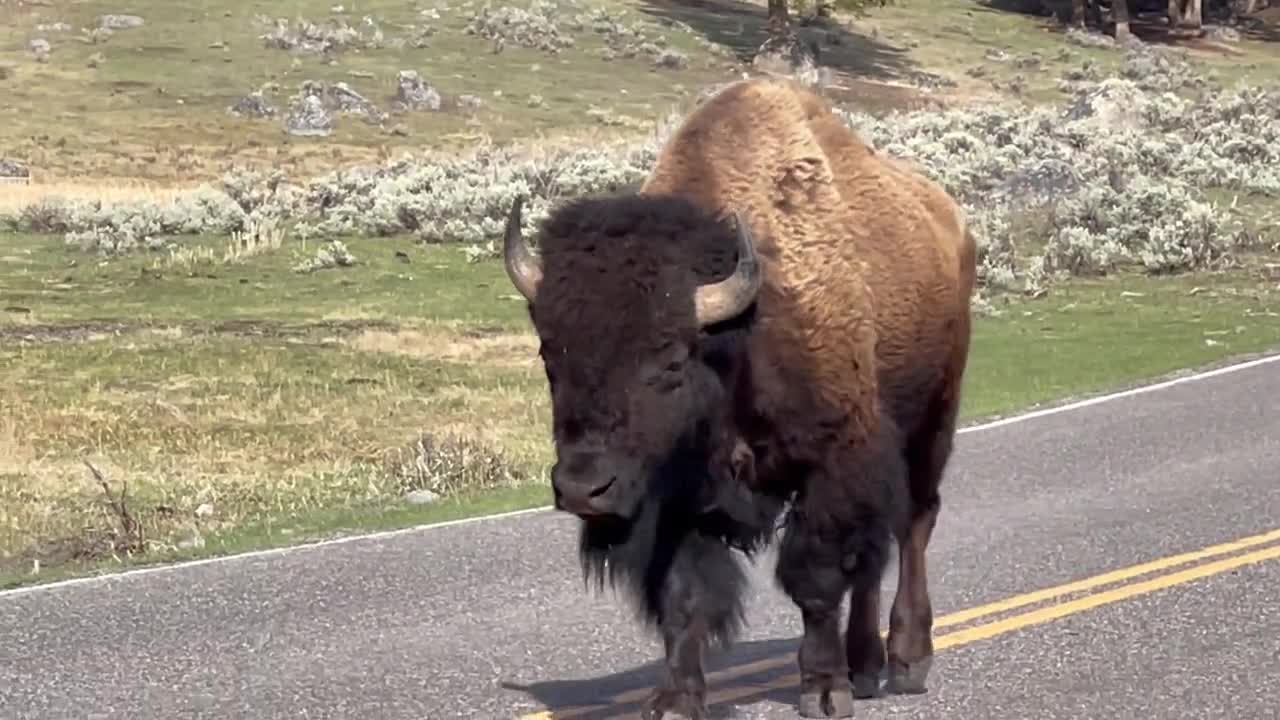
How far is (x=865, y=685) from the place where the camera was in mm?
8312

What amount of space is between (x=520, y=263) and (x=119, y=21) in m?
58.1

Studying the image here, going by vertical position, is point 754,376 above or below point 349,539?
above

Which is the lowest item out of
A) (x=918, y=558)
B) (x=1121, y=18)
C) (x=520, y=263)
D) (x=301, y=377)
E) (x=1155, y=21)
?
A: (x=1155, y=21)

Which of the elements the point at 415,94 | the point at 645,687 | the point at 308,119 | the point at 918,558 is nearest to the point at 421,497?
the point at 918,558

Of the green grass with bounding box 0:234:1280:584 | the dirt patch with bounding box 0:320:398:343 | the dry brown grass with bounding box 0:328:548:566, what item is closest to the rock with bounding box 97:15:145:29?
the green grass with bounding box 0:234:1280:584

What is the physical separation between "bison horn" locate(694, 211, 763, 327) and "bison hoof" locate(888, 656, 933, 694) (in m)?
1.99

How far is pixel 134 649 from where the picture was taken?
29.7 ft

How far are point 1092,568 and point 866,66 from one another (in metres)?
57.2

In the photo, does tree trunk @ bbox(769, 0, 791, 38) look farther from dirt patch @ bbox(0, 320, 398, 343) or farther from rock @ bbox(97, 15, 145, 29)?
dirt patch @ bbox(0, 320, 398, 343)

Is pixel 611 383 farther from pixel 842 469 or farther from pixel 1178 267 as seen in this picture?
pixel 1178 267

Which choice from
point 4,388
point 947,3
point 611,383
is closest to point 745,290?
point 611,383

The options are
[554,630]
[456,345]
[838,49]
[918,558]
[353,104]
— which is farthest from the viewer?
[838,49]

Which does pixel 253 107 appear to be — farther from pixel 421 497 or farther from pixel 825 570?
pixel 825 570

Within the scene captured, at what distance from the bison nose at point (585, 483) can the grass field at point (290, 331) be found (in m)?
5.66
